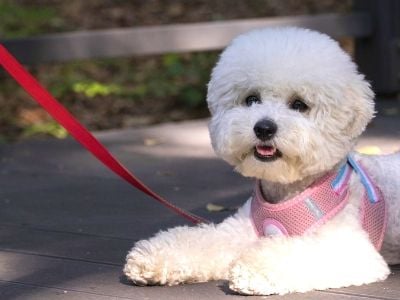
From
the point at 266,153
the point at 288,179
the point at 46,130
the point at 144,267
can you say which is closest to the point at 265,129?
the point at 266,153

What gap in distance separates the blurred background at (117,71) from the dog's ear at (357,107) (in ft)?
14.5

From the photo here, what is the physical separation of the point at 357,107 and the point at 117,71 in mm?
7766

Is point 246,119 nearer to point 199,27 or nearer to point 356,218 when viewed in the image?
point 356,218

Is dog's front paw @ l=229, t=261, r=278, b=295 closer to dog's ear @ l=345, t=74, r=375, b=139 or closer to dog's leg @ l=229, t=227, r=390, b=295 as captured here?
dog's leg @ l=229, t=227, r=390, b=295

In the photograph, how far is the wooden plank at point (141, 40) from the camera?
25.3 feet

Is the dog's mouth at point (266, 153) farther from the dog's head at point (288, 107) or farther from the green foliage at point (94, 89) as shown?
the green foliage at point (94, 89)

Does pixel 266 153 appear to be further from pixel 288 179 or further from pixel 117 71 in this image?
pixel 117 71

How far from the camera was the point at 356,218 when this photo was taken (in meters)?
3.84

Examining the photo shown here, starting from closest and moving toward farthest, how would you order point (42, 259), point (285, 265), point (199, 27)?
point (285, 265)
point (42, 259)
point (199, 27)

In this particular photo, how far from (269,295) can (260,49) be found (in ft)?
3.03

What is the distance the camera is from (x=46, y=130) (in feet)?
28.1

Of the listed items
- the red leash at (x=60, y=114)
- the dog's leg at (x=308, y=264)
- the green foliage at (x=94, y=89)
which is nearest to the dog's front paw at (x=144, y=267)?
the dog's leg at (x=308, y=264)

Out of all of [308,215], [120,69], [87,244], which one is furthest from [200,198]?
[120,69]

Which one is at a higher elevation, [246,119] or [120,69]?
[120,69]
